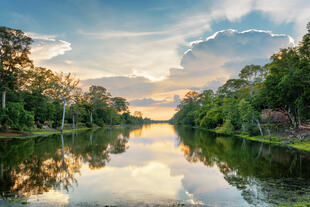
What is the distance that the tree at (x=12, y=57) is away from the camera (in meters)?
38.2

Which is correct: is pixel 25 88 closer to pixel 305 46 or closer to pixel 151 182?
pixel 151 182

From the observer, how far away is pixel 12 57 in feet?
131

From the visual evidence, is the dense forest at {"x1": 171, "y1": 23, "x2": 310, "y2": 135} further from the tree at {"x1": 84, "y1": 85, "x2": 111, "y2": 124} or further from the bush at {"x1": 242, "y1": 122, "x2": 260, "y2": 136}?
the tree at {"x1": 84, "y1": 85, "x2": 111, "y2": 124}

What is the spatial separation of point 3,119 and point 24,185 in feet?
108

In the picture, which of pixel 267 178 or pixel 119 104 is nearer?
pixel 267 178

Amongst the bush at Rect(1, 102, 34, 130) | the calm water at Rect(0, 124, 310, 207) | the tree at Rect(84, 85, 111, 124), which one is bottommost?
the calm water at Rect(0, 124, 310, 207)

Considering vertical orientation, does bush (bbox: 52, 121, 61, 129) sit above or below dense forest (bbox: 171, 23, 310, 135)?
below

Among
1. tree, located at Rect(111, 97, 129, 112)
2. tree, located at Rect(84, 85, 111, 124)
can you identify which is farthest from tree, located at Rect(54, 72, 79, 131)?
tree, located at Rect(111, 97, 129, 112)

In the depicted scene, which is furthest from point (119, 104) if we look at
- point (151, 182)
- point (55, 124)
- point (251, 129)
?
point (151, 182)

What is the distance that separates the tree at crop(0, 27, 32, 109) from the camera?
38197mm

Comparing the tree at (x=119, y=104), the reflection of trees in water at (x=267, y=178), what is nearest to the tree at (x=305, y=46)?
the reflection of trees in water at (x=267, y=178)

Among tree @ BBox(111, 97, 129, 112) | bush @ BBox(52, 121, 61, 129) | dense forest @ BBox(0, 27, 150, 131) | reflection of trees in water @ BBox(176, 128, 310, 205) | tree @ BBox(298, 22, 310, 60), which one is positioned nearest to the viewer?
reflection of trees in water @ BBox(176, 128, 310, 205)

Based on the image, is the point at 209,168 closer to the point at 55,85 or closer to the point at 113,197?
the point at 113,197

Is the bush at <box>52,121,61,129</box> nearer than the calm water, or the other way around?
the calm water
